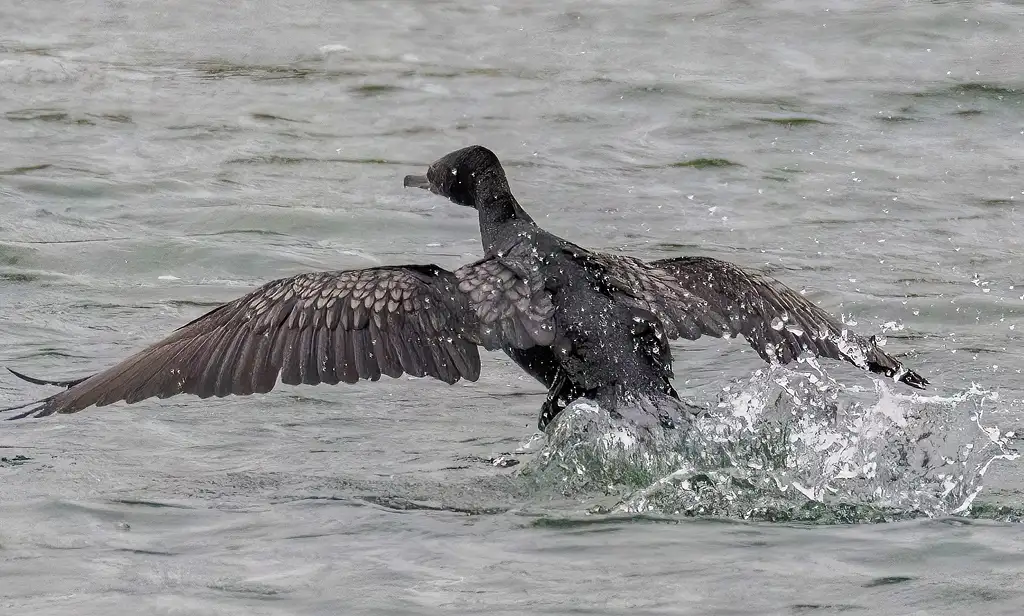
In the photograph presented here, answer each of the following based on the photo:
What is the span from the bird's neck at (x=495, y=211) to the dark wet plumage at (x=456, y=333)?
0.23 metres

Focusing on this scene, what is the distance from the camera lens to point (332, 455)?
6.20 metres

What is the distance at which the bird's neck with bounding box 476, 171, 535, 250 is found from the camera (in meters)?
6.70

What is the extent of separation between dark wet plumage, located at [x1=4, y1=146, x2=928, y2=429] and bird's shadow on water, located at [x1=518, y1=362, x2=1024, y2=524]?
0.16 m

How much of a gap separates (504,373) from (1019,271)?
10.1 feet

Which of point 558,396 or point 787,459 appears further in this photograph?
point 558,396

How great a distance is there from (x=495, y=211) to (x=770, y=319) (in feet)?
4.02

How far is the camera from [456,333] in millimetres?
6070

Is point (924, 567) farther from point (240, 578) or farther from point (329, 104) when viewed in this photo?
point (329, 104)

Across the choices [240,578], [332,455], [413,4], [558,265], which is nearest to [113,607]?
[240,578]

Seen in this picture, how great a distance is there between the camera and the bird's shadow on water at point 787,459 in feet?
17.7

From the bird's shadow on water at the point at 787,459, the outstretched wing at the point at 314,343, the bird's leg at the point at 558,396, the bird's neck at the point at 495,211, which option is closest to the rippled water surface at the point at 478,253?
the bird's shadow on water at the point at 787,459

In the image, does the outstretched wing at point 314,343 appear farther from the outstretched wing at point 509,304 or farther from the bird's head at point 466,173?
the bird's head at point 466,173

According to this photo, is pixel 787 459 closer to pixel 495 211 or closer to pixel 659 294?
pixel 659 294

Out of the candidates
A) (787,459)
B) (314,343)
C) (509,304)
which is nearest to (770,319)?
(787,459)
